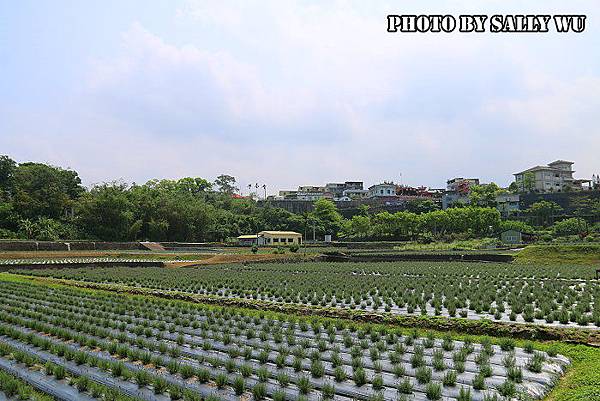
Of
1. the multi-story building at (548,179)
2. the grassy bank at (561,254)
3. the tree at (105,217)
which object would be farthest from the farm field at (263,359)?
the multi-story building at (548,179)

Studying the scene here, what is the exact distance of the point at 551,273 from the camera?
28.6 metres

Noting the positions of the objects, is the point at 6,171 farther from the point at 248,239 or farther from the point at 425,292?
the point at 425,292

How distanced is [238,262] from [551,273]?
2509 centimetres

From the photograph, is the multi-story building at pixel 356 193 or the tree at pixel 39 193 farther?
the multi-story building at pixel 356 193

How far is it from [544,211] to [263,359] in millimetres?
84020

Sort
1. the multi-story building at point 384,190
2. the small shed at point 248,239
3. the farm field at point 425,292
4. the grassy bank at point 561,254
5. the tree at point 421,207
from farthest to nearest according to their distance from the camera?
the multi-story building at point 384,190, the tree at point 421,207, the small shed at point 248,239, the grassy bank at point 561,254, the farm field at point 425,292

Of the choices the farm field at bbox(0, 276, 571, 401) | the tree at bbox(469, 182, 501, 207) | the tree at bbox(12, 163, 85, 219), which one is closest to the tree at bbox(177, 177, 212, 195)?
the tree at bbox(12, 163, 85, 219)

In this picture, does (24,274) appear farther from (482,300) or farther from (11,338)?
(482,300)

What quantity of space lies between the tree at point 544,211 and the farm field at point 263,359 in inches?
3097

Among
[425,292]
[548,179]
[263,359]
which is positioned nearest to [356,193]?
[548,179]

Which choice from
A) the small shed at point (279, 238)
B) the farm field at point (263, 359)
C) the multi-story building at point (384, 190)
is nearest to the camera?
the farm field at point (263, 359)

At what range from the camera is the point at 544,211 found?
274 ft

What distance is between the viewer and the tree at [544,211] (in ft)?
273

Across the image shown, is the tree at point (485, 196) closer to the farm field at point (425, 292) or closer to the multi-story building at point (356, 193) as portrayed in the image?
the multi-story building at point (356, 193)
